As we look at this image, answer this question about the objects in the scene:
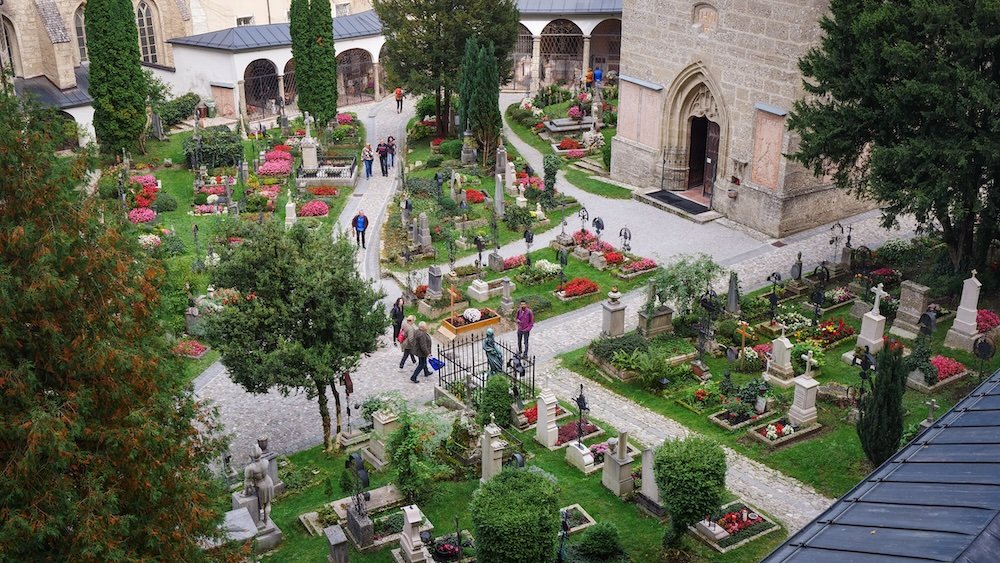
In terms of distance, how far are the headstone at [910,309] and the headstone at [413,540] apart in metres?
11.9

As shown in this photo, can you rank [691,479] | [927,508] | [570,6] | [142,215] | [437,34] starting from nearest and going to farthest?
[927,508], [691,479], [142,215], [437,34], [570,6]

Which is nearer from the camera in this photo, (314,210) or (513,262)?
(513,262)

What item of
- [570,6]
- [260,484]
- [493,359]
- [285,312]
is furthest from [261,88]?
[260,484]

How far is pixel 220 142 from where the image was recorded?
36625mm

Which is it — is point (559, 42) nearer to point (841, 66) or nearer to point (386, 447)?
point (841, 66)

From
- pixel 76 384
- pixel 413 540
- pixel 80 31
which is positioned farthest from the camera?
pixel 80 31

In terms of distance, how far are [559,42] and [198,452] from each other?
39.3 meters

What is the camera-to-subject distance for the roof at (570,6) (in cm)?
4709

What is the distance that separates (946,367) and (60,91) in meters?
33.6

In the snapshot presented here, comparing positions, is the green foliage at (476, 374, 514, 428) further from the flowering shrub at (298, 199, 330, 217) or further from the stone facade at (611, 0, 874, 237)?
the flowering shrub at (298, 199, 330, 217)

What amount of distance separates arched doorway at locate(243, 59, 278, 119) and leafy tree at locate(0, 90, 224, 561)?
117 feet

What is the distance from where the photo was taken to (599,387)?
835 inches

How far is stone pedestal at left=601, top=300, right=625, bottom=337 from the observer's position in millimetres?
22672

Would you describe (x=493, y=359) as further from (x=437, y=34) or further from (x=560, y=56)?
(x=560, y=56)
